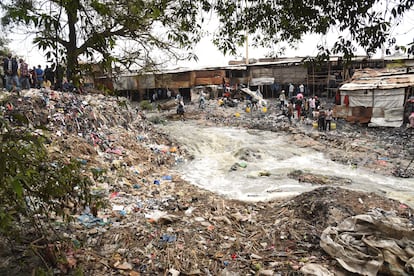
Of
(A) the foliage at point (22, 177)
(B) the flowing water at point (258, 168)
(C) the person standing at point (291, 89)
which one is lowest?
(B) the flowing water at point (258, 168)

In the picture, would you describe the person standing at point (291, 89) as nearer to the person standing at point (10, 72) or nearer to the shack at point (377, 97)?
the shack at point (377, 97)

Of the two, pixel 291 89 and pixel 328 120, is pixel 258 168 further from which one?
pixel 291 89

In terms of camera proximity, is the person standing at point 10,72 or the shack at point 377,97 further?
the shack at point 377,97

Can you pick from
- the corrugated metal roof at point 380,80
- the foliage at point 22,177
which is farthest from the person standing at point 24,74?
the corrugated metal roof at point 380,80

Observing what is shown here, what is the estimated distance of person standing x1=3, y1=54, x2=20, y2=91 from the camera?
8.25 m

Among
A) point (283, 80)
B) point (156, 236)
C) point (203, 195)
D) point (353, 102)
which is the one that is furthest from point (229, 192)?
point (283, 80)

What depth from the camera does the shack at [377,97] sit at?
40.3 ft

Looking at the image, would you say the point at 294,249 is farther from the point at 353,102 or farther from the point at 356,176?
the point at 353,102

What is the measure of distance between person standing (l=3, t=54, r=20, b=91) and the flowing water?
5502mm

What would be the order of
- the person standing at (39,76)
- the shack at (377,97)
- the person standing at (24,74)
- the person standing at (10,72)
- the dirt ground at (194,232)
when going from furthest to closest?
the shack at (377,97), the person standing at (39,76), the person standing at (24,74), the person standing at (10,72), the dirt ground at (194,232)

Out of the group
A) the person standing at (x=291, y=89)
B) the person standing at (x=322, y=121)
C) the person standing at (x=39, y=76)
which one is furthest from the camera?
the person standing at (x=291, y=89)

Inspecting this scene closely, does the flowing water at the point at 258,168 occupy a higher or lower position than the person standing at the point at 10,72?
lower

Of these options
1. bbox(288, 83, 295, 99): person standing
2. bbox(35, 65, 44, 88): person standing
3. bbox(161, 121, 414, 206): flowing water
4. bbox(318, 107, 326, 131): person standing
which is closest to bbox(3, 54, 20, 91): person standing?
Result: bbox(35, 65, 44, 88): person standing

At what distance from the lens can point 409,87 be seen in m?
12.0
